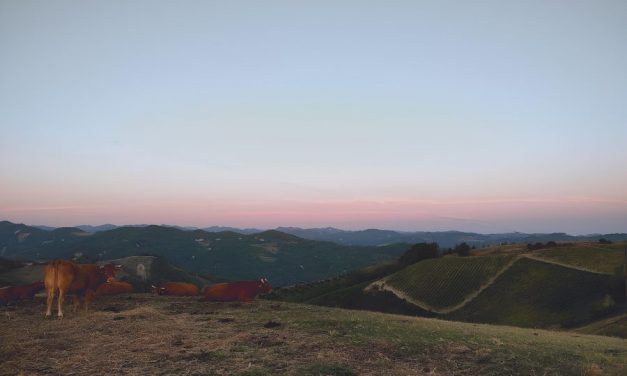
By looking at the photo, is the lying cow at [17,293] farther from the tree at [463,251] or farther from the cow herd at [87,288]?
the tree at [463,251]

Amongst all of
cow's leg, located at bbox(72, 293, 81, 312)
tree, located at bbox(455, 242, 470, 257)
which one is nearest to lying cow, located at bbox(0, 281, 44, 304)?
Result: cow's leg, located at bbox(72, 293, 81, 312)

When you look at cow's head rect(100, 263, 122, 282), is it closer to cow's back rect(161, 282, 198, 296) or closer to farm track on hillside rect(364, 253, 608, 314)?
cow's back rect(161, 282, 198, 296)

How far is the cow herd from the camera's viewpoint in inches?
711

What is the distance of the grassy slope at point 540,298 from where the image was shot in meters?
70.1

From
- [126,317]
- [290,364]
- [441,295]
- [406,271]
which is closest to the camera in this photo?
[290,364]

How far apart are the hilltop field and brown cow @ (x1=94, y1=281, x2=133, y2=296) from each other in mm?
5813

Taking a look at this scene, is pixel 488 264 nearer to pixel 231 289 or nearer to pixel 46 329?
pixel 231 289

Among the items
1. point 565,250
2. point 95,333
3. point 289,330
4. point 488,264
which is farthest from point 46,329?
point 565,250

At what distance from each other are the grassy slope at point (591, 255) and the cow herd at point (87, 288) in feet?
278

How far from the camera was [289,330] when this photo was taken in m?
15.5

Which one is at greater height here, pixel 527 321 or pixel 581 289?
pixel 581 289

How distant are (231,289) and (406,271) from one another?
3930 inches

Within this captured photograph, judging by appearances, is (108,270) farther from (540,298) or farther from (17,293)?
(540,298)

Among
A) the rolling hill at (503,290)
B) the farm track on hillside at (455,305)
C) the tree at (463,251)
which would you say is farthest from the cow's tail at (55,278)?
the tree at (463,251)
